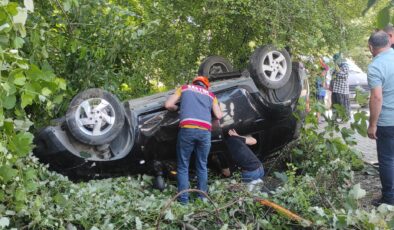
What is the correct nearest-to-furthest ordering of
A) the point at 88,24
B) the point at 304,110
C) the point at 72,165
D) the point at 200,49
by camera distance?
the point at 72,165
the point at 88,24
the point at 304,110
the point at 200,49

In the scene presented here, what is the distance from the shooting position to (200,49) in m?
8.09

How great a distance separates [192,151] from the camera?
5.03 metres

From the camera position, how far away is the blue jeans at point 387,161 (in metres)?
4.67

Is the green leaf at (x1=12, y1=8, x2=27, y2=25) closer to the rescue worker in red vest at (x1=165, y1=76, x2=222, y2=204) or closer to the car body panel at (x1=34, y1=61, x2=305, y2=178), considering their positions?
the car body panel at (x1=34, y1=61, x2=305, y2=178)

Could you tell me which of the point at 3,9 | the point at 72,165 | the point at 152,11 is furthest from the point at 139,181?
the point at 152,11

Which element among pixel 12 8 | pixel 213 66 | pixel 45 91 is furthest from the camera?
pixel 213 66

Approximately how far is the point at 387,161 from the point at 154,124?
2.30 metres

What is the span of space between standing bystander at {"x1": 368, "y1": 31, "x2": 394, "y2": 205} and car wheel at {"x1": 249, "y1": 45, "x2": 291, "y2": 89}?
4.16 feet

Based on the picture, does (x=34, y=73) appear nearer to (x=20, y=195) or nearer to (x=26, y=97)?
(x=26, y=97)

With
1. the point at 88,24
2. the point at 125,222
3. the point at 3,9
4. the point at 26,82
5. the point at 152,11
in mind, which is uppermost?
the point at 152,11

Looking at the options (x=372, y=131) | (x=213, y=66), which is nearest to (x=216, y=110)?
(x=372, y=131)

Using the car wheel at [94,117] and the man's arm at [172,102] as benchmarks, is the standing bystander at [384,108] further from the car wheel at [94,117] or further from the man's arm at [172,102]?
the car wheel at [94,117]

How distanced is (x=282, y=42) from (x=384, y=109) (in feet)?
6.54

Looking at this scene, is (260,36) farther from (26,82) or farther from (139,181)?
(26,82)
